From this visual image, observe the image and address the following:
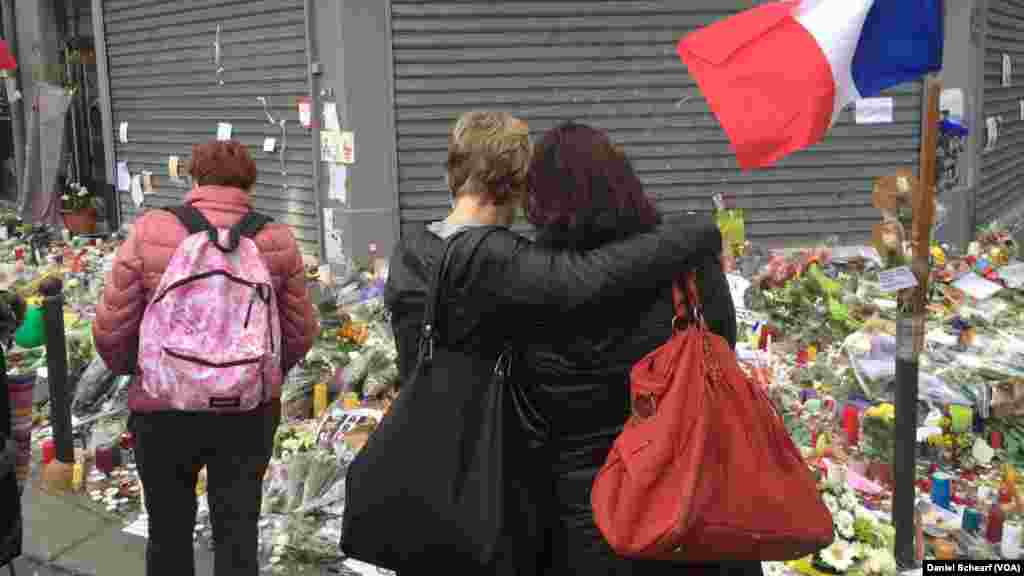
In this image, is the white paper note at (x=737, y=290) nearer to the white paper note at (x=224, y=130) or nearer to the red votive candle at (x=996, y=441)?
the red votive candle at (x=996, y=441)

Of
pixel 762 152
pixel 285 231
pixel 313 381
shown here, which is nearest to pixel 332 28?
pixel 313 381

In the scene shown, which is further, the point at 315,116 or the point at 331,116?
the point at 315,116

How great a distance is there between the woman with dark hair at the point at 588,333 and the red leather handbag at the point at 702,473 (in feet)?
0.28

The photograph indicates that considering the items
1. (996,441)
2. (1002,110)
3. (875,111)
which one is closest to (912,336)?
(996,441)

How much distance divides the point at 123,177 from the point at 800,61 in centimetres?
1101

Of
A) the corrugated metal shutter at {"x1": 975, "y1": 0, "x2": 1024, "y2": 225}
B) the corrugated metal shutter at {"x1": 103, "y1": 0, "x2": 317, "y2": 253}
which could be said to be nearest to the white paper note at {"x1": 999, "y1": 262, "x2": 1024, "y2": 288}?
the corrugated metal shutter at {"x1": 975, "y1": 0, "x2": 1024, "y2": 225}

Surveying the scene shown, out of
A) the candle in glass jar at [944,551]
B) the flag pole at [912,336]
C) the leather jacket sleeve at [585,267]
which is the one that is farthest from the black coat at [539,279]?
the candle in glass jar at [944,551]

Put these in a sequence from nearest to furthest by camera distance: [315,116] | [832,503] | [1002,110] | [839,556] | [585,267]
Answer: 1. [585,267]
2. [839,556]
3. [832,503]
4. [315,116]
5. [1002,110]

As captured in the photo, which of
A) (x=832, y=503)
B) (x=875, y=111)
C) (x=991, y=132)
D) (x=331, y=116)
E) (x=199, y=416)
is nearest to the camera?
(x=199, y=416)

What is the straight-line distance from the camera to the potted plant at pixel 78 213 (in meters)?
13.6

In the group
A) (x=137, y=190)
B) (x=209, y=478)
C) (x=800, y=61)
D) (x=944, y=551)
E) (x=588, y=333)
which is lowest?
(x=944, y=551)

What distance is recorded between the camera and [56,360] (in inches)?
219

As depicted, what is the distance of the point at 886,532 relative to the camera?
427 cm

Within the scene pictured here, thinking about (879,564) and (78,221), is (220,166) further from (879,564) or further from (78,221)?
(78,221)
